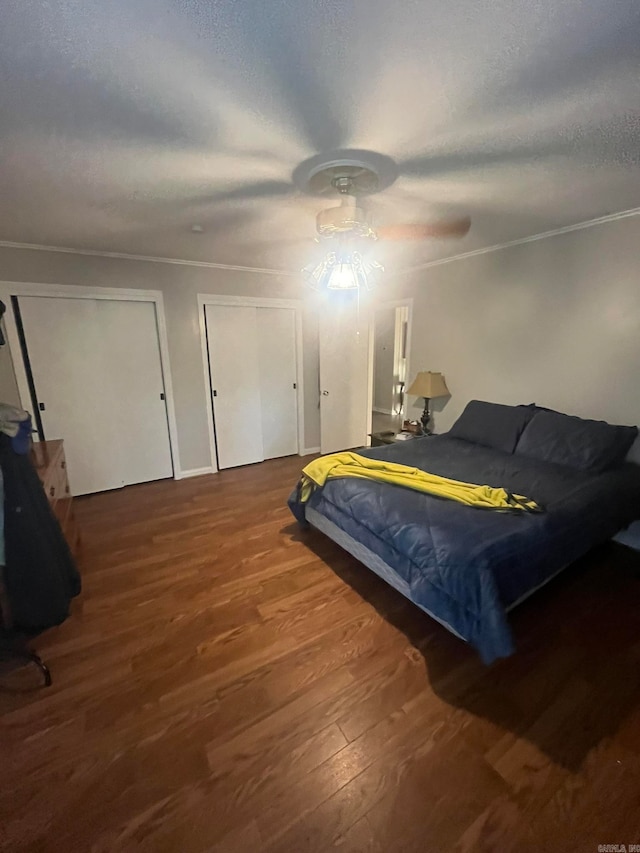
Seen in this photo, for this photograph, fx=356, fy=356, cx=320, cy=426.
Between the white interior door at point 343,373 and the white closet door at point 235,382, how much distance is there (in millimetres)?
860

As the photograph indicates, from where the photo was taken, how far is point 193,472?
4.06 meters

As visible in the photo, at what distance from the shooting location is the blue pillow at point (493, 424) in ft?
9.54

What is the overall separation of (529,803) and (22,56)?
2813mm

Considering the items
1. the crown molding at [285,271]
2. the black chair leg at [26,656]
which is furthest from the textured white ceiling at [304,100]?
the black chair leg at [26,656]

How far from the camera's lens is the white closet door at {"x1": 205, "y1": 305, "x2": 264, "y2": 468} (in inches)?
155

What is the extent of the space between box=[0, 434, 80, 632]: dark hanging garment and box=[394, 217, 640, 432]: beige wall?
11.5ft

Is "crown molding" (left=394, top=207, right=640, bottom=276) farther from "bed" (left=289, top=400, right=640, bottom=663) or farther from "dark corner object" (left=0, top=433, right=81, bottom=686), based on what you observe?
"dark corner object" (left=0, top=433, right=81, bottom=686)

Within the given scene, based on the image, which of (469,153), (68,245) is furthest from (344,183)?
(68,245)

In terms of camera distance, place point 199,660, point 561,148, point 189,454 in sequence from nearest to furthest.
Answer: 1. point 561,148
2. point 199,660
3. point 189,454

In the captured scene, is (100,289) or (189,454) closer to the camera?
(100,289)

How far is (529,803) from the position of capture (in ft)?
3.88

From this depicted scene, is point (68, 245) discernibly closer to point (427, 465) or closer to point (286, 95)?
point (286, 95)

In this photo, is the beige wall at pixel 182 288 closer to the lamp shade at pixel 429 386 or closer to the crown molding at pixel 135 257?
the crown molding at pixel 135 257

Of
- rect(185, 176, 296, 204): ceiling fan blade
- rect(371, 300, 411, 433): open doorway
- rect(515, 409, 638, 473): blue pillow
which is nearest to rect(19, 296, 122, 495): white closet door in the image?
rect(185, 176, 296, 204): ceiling fan blade
